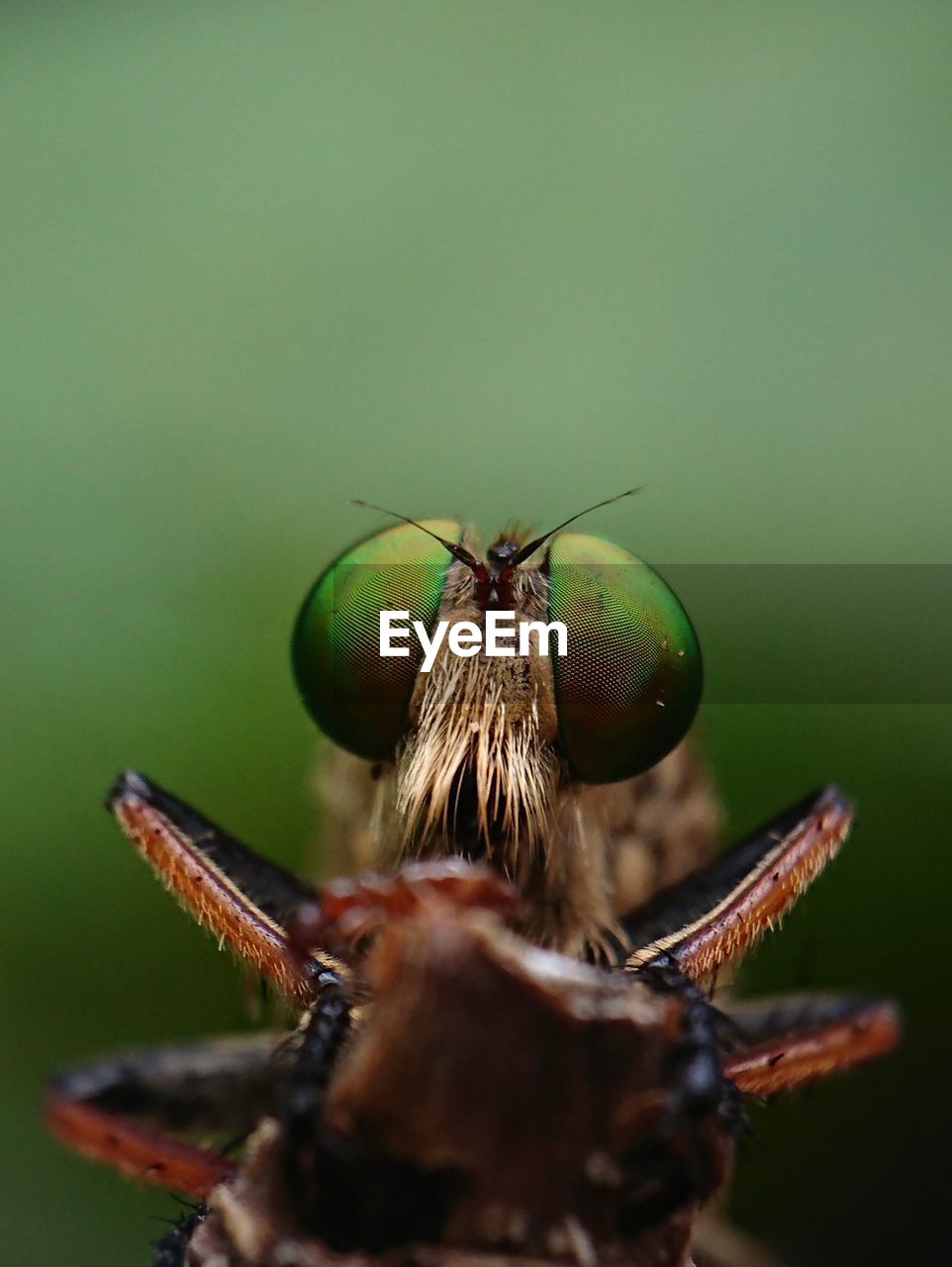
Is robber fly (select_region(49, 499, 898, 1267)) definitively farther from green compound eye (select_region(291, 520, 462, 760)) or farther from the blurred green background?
the blurred green background

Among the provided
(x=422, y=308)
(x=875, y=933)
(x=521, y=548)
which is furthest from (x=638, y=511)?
(x=521, y=548)

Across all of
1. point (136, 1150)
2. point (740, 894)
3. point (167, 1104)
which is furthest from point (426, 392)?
point (136, 1150)

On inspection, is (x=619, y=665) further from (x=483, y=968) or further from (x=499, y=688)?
(x=483, y=968)

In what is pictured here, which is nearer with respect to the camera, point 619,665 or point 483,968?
point 483,968


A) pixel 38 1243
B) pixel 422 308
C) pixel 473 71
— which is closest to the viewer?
pixel 38 1243

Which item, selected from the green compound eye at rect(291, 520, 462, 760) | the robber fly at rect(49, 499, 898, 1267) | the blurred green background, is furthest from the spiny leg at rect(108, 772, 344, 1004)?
the blurred green background

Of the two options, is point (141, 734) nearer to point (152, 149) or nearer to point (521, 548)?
point (521, 548)
